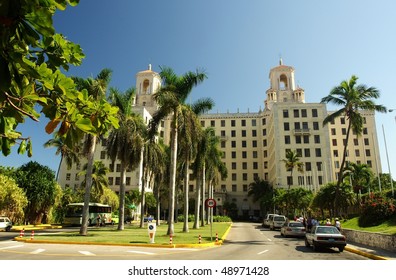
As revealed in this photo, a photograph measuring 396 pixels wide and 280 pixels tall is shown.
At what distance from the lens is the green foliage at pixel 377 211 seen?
2234 centimetres

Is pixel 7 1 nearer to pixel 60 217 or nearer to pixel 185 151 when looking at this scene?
pixel 185 151

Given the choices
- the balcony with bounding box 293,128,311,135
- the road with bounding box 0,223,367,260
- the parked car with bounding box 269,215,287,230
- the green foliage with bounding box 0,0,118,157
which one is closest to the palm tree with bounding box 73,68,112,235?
the road with bounding box 0,223,367,260

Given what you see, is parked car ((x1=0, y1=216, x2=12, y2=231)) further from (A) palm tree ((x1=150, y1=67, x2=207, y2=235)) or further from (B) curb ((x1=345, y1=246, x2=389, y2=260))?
(B) curb ((x1=345, y1=246, x2=389, y2=260))

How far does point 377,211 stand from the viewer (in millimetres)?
23094

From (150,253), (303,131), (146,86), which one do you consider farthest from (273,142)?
(150,253)

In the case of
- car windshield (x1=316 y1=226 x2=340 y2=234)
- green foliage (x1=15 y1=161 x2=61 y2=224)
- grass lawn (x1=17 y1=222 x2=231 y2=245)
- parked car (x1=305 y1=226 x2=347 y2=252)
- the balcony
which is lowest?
grass lawn (x1=17 y1=222 x2=231 y2=245)

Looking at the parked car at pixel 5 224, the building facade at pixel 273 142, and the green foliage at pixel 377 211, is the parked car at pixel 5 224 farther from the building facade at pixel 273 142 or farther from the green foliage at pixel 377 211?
the building facade at pixel 273 142

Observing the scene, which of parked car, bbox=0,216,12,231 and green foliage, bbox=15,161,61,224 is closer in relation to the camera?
parked car, bbox=0,216,12,231

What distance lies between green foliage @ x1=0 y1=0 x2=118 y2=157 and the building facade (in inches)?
2632

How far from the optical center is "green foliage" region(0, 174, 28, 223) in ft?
104

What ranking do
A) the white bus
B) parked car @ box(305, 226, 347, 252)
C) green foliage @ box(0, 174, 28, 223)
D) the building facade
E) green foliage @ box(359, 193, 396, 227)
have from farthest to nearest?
1. the building facade
2. the white bus
3. green foliage @ box(0, 174, 28, 223)
4. green foliage @ box(359, 193, 396, 227)
5. parked car @ box(305, 226, 347, 252)

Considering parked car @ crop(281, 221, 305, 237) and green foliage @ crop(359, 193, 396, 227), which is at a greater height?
green foliage @ crop(359, 193, 396, 227)

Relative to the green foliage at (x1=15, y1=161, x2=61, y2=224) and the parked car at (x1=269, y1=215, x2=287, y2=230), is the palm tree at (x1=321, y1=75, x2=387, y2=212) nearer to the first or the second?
the parked car at (x1=269, y1=215, x2=287, y2=230)

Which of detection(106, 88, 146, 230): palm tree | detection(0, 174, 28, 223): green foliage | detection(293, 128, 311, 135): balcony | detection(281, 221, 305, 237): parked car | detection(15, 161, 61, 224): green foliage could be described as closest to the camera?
detection(281, 221, 305, 237): parked car
